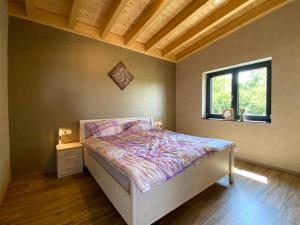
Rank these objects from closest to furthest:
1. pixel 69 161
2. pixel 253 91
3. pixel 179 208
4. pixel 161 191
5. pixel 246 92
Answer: pixel 161 191, pixel 179 208, pixel 69 161, pixel 253 91, pixel 246 92

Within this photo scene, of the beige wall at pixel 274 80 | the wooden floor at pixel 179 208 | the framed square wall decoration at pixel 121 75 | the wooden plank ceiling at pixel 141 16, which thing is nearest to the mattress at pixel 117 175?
the wooden floor at pixel 179 208

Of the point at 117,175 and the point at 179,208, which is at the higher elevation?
the point at 117,175

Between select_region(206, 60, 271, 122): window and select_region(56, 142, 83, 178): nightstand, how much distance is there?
3.26 m

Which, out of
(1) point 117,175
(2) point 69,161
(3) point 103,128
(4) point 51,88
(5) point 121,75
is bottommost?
(2) point 69,161

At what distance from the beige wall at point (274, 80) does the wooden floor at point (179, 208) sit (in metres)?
0.54

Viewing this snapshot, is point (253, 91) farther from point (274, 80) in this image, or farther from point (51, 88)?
point (51, 88)

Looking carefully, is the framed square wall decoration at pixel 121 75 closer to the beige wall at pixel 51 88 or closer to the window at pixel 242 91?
the beige wall at pixel 51 88

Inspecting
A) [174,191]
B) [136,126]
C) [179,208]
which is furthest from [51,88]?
[179,208]

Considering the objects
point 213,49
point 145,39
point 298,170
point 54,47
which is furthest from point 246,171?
point 54,47

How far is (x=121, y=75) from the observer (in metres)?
3.54

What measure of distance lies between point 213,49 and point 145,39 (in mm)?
1688

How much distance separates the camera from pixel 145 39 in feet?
12.2

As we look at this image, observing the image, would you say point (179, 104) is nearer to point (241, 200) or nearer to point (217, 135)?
point (217, 135)

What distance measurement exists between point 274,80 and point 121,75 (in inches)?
121
